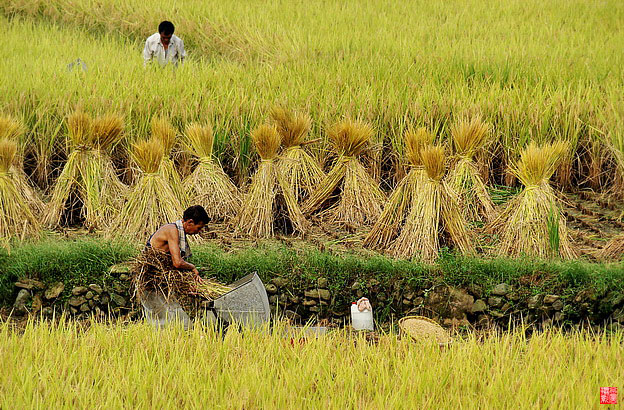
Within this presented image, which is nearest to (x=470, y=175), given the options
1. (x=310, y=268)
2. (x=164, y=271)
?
(x=310, y=268)

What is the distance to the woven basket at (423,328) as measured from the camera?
16.4 ft

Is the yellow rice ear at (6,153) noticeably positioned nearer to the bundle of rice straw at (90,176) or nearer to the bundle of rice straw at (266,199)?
the bundle of rice straw at (90,176)

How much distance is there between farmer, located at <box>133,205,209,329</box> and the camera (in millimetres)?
4922

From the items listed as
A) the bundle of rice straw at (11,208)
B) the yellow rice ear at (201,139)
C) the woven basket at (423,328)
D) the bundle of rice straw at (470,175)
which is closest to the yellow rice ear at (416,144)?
the bundle of rice straw at (470,175)

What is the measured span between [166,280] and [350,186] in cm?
201

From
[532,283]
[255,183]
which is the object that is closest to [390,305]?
[532,283]

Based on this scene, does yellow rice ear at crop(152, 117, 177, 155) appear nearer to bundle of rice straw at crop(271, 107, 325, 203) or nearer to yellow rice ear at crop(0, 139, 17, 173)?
bundle of rice straw at crop(271, 107, 325, 203)

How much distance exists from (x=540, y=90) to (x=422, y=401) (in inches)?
179

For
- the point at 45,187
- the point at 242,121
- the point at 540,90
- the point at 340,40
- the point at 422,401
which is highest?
the point at 340,40

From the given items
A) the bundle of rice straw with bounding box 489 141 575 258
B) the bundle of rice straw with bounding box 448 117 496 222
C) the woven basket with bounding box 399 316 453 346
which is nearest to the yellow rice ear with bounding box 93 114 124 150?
the bundle of rice straw with bounding box 448 117 496 222

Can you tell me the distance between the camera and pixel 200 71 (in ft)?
27.9

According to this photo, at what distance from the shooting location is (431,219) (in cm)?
593

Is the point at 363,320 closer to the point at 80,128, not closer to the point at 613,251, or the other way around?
the point at 613,251

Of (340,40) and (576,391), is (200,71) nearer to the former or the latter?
(340,40)
